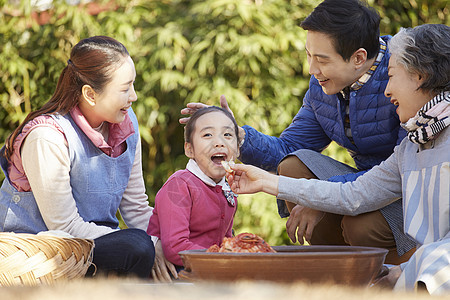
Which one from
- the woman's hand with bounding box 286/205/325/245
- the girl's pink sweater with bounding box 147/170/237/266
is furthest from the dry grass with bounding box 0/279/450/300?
the woman's hand with bounding box 286/205/325/245

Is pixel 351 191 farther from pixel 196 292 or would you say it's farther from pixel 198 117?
pixel 196 292

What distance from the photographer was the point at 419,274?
1.65 m

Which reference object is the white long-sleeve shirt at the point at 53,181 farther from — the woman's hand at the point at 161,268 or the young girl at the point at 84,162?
the woman's hand at the point at 161,268

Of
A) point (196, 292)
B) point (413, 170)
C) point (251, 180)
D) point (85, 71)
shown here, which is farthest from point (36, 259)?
point (196, 292)

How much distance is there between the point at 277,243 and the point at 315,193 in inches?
91.4

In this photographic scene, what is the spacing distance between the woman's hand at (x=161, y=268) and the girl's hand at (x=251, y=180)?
0.45 metres

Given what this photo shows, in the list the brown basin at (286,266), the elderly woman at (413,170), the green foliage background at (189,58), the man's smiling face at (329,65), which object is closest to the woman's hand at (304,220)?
the elderly woman at (413,170)

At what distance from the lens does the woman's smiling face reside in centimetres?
220

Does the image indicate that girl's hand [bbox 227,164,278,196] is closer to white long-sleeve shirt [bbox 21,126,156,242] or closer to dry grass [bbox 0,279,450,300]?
white long-sleeve shirt [bbox 21,126,156,242]

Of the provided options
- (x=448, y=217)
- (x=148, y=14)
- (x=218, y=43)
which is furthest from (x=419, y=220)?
(x=148, y=14)

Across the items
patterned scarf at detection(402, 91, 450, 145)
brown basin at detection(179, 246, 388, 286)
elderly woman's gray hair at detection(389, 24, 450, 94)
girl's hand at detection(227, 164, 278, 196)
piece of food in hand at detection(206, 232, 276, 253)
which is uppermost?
elderly woman's gray hair at detection(389, 24, 450, 94)

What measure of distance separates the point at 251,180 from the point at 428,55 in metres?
0.81

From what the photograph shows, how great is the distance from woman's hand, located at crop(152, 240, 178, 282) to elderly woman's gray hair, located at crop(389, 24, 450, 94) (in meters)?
1.24

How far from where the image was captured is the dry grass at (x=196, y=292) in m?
0.48
